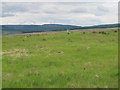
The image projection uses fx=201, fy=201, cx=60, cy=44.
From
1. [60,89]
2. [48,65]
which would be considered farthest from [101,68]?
[60,89]

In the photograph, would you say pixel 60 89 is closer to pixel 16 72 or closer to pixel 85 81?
pixel 85 81

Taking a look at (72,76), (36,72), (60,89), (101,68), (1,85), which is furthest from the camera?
(101,68)

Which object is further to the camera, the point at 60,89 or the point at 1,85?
the point at 1,85

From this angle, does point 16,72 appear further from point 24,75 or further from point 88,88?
point 88,88

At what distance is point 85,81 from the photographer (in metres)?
12.7

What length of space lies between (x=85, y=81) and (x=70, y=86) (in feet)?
4.53

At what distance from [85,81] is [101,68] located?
4.01 metres

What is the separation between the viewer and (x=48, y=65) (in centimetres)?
1786

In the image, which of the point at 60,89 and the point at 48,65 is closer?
the point at 60,89

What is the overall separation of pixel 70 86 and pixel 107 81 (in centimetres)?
251

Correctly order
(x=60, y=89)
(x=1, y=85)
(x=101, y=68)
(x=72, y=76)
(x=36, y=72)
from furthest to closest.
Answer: (x=101, y=68) < (x=36, y=72) < (x=72, y=76) < (x=1, y=85) < (x=60, y=89)

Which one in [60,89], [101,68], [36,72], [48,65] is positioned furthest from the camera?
[48,65]

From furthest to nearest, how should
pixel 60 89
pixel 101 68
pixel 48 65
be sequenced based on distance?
pixel 48 65, pixel 101 68, pixel 60 89

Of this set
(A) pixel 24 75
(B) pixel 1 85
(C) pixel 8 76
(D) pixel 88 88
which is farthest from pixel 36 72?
(D) pixel 88 88
